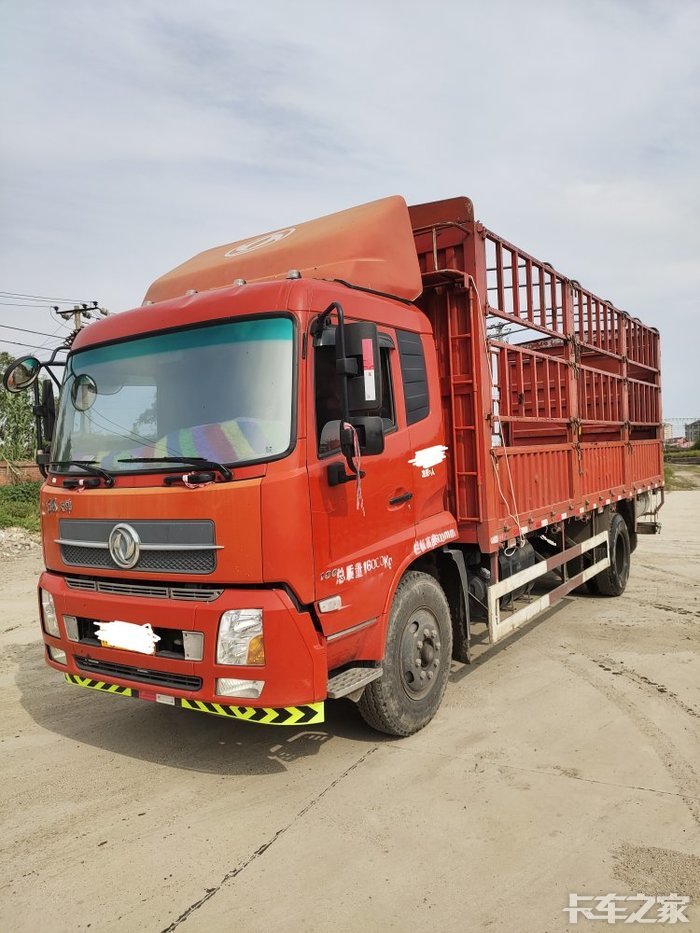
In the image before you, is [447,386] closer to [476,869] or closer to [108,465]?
[108,465]

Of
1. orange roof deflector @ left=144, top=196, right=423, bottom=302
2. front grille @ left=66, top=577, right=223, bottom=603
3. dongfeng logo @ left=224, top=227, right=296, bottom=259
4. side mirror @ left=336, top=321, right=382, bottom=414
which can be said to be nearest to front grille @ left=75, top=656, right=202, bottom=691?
front grille @ left=66, top=577, right=223, bottom=603

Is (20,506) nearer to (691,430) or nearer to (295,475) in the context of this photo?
(295,475)

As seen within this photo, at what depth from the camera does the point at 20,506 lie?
698 inches

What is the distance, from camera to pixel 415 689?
4090 mm

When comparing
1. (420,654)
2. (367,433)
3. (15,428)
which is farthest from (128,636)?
(15,428)

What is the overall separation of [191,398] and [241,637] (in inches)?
46.0

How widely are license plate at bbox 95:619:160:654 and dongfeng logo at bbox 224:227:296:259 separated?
2400mm

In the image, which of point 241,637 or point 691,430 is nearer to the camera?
point 241,637

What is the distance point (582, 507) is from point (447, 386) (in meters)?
2.48

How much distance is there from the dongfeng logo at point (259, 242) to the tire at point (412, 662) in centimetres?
229

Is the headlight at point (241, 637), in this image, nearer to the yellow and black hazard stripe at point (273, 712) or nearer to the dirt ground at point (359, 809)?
the yellow and black hazard stripe at point (273, 712)

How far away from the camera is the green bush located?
53.4 ft

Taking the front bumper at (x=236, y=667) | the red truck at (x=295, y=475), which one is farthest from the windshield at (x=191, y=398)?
the front bumper at (x=236, y=667)

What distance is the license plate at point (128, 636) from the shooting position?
11.1 feet
